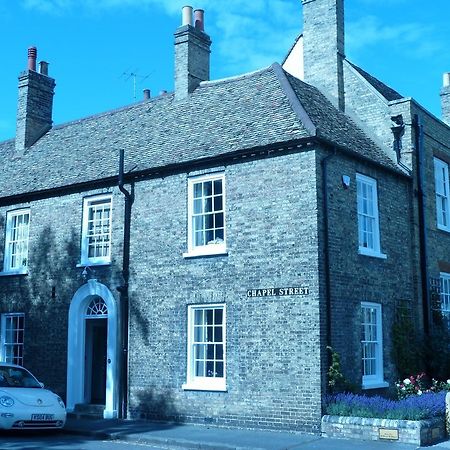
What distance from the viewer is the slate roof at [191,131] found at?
16.7 metres

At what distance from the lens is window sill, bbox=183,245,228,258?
16094mm

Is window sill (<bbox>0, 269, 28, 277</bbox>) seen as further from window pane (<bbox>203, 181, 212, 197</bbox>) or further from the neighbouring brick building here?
window pane (<bbox>203, 181, 212, 197</bbox>)

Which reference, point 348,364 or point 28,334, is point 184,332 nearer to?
point 348,364

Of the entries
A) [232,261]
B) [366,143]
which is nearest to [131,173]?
[232,261]

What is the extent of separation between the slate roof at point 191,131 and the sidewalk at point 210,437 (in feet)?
20.8

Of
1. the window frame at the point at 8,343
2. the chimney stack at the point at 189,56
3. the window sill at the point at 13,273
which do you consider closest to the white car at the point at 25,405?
the window frame at the point at 8,343

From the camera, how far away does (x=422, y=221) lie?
18.9m

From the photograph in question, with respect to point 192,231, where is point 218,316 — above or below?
below

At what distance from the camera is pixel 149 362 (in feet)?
55.5

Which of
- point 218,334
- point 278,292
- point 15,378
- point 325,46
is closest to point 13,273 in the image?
point 15,378

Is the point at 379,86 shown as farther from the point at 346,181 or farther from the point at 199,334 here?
the point at 199,334

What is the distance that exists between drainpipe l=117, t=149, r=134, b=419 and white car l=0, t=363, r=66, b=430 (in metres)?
2.46

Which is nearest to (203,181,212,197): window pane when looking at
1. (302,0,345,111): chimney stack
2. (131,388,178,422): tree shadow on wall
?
(131,388,178,422): tree shadow on wall

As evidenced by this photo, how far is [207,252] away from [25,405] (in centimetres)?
527
